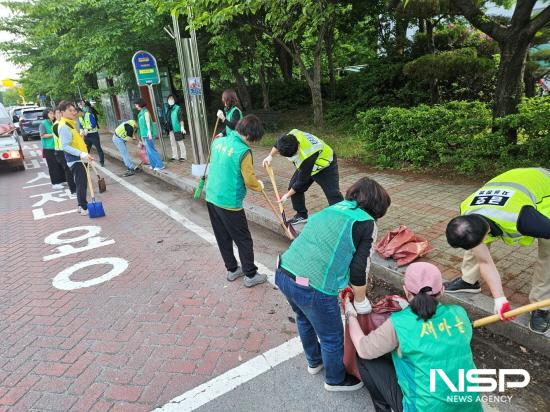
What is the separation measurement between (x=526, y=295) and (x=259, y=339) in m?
2.25

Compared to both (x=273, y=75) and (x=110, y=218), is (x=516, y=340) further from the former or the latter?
(x=273, y=75)

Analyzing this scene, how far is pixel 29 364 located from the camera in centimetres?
316

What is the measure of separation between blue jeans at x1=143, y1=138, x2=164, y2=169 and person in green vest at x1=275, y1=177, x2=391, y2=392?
25.3 feet

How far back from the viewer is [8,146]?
11102 mm

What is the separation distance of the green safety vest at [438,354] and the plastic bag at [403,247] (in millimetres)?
2000

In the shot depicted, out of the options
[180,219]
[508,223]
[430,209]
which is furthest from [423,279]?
[180,219]

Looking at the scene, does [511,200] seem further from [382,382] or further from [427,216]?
[427,216]

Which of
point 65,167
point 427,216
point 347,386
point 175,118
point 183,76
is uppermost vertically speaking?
point 183,76

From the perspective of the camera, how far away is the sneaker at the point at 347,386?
262 centimetres

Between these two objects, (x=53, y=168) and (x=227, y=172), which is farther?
(x=53, y=168)

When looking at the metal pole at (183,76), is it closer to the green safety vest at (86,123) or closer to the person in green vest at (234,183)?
the green safety vest at (86,123)

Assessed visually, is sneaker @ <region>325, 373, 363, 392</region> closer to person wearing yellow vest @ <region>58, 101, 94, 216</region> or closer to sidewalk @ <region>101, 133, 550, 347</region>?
sidewalk @ <region>101, 133, 550, 347</region>

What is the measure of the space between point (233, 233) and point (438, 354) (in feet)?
7.66

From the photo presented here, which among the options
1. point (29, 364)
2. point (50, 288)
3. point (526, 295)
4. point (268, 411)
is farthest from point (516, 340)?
point (50, 288)
